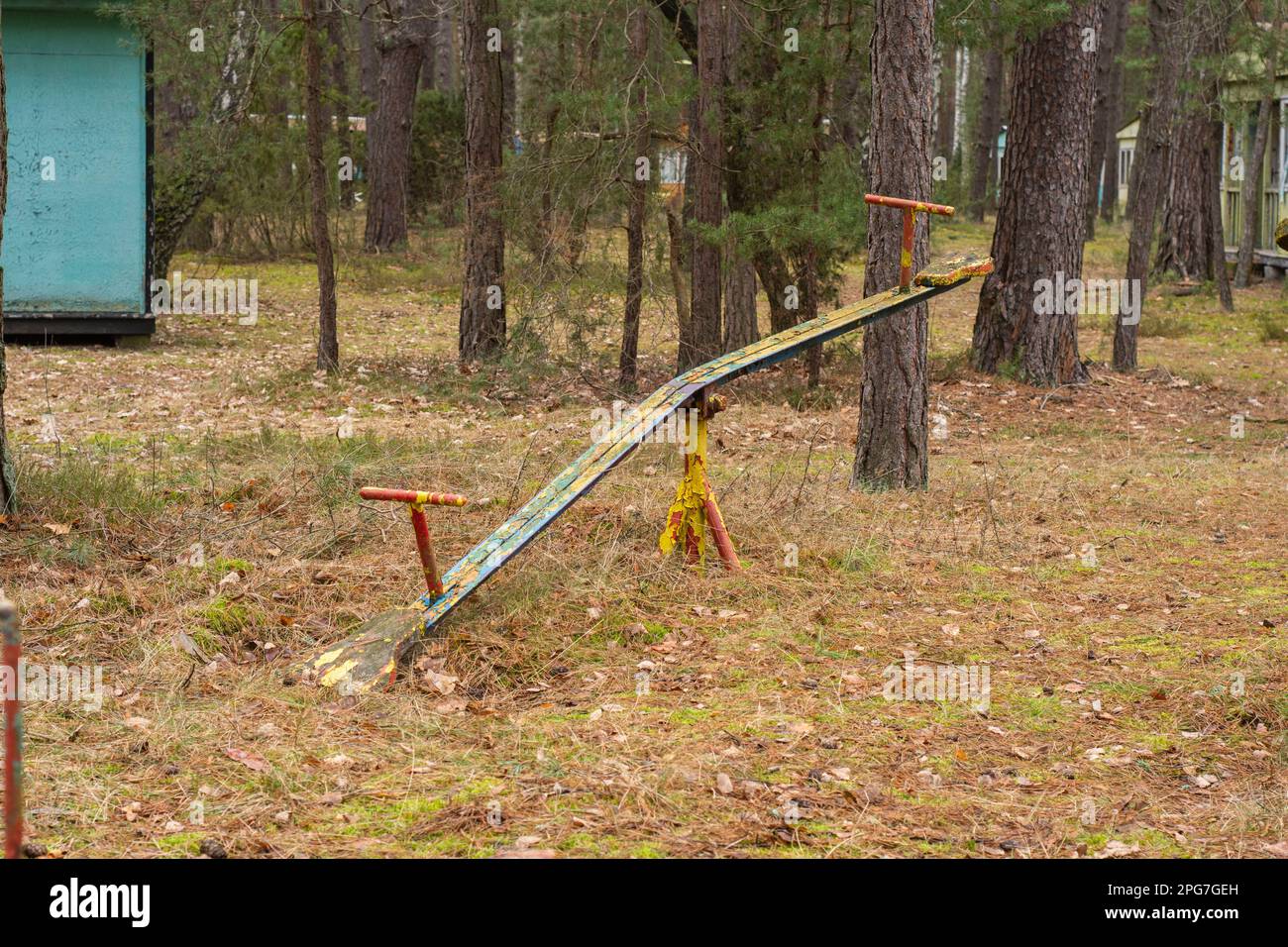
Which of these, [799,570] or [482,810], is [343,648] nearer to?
[482,810]

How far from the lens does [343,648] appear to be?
520cm

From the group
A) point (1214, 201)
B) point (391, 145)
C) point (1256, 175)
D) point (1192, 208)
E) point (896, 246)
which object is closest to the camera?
point (896, 246)

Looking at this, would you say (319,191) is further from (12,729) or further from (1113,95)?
(1113,95)

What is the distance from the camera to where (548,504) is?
18.3ft

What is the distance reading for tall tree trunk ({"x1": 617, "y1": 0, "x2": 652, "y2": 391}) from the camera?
11.6 m

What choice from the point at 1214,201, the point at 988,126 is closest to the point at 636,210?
the point at 1214,201

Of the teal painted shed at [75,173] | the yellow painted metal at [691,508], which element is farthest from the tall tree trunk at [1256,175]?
the yellow painted metal at [691,508]

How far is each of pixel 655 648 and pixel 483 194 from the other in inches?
314

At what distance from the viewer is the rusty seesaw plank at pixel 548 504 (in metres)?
5.08

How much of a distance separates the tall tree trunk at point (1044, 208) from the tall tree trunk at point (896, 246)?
4931 millimetres

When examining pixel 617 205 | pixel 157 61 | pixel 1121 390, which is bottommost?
pixel 1121 390

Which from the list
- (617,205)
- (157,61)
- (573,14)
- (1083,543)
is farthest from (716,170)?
(157,61)

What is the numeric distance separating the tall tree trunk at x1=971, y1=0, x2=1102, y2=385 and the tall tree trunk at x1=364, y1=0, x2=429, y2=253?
11674mm

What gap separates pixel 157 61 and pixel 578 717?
12.4m
